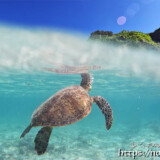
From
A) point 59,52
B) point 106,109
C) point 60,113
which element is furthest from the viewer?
point 59,52

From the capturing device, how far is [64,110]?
610cm

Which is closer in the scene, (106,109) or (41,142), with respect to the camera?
(41,142)

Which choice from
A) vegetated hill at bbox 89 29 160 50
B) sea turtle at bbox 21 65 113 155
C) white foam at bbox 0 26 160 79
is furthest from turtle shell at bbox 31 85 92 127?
vegetated hill at bbox 89 29 160 50

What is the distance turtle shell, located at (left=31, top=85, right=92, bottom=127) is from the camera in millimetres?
5883

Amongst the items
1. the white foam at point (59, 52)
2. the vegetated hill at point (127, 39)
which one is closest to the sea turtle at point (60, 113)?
the white foam at point (59, 52)

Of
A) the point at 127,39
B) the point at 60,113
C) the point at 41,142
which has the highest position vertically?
the point at 127,39

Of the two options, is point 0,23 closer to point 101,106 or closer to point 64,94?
point 64,94

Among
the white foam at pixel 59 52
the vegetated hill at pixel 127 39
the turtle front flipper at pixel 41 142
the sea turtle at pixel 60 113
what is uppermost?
the vegetated hill at pixel 127 39

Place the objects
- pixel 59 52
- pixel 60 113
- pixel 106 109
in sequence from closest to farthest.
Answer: pixel 60 113
pixel 106 109
pixel 59 52

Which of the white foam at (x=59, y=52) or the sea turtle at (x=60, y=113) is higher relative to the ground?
the white foam at (x=59, y=52)

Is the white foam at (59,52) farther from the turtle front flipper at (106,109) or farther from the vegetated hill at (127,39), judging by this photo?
the turtle front flipper at (106,109)

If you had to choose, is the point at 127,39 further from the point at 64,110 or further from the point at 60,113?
the point at 60,113

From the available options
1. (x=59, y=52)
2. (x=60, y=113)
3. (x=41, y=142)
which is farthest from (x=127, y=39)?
(x=41, y=142)

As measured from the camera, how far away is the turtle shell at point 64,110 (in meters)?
5.88
